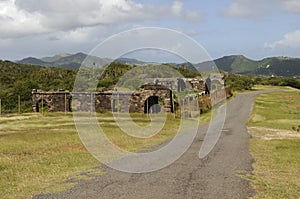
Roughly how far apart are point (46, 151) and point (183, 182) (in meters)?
10.2

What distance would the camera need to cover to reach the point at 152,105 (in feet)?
165

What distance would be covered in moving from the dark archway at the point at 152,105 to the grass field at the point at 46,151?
7270 millimetres

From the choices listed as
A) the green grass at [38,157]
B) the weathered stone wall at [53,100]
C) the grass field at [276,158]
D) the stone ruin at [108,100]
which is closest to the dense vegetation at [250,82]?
the stone ruin at [108,100]

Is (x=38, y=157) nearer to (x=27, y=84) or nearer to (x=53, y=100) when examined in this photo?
(x=53, y=100)

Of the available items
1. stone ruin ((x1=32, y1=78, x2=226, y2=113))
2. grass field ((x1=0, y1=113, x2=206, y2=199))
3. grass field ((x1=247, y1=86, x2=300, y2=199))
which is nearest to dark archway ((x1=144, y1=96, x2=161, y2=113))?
stone ruin ((x1=32, y1=78, x2=226, y2=113))

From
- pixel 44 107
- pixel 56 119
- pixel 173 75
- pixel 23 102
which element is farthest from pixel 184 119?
pixel 23 102

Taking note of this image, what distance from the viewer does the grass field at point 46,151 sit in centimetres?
1509

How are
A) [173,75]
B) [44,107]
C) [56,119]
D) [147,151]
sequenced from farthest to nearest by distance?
[173,75], [44,107], [56,119], [147,151]

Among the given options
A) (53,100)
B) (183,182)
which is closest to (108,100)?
(53,100)

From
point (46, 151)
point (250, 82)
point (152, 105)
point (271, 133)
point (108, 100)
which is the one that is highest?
point (250, 82)

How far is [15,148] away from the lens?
2381cm

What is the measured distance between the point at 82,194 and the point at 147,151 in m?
10.1

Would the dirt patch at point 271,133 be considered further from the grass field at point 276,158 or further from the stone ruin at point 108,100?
the stone ruin at point 108,100

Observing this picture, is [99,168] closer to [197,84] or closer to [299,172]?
[299,172]
